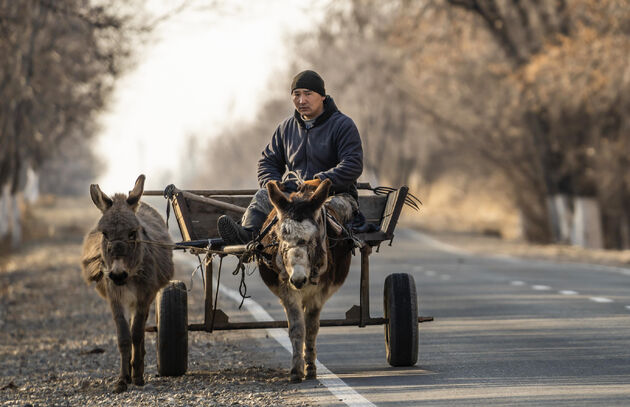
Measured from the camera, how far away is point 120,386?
9.88 meters

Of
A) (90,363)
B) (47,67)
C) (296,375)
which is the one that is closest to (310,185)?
(296,375)

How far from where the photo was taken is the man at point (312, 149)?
965 centimetres

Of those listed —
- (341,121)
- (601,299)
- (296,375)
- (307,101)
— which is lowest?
(296,375)

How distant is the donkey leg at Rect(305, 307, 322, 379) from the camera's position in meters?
9.61

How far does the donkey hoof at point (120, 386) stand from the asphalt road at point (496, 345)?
1633mm

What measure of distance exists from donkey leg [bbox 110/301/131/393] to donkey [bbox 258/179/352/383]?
1379 millimetres

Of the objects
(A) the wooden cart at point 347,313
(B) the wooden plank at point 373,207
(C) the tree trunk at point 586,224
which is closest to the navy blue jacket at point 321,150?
(A) the wooden cart at point 347,313

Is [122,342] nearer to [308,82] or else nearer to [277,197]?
[277,197]

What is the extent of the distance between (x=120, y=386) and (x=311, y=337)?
5.67 feet

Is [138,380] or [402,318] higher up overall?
[402,318]

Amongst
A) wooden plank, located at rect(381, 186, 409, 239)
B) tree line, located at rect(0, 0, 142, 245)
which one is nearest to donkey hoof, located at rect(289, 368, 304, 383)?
wooden plank, located at rect(381, 186, 409, 239)

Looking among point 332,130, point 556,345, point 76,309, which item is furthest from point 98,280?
point 76,309

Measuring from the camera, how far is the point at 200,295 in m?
20.9

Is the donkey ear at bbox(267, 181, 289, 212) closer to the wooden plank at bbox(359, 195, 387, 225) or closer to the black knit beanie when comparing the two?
the black knit beanie
